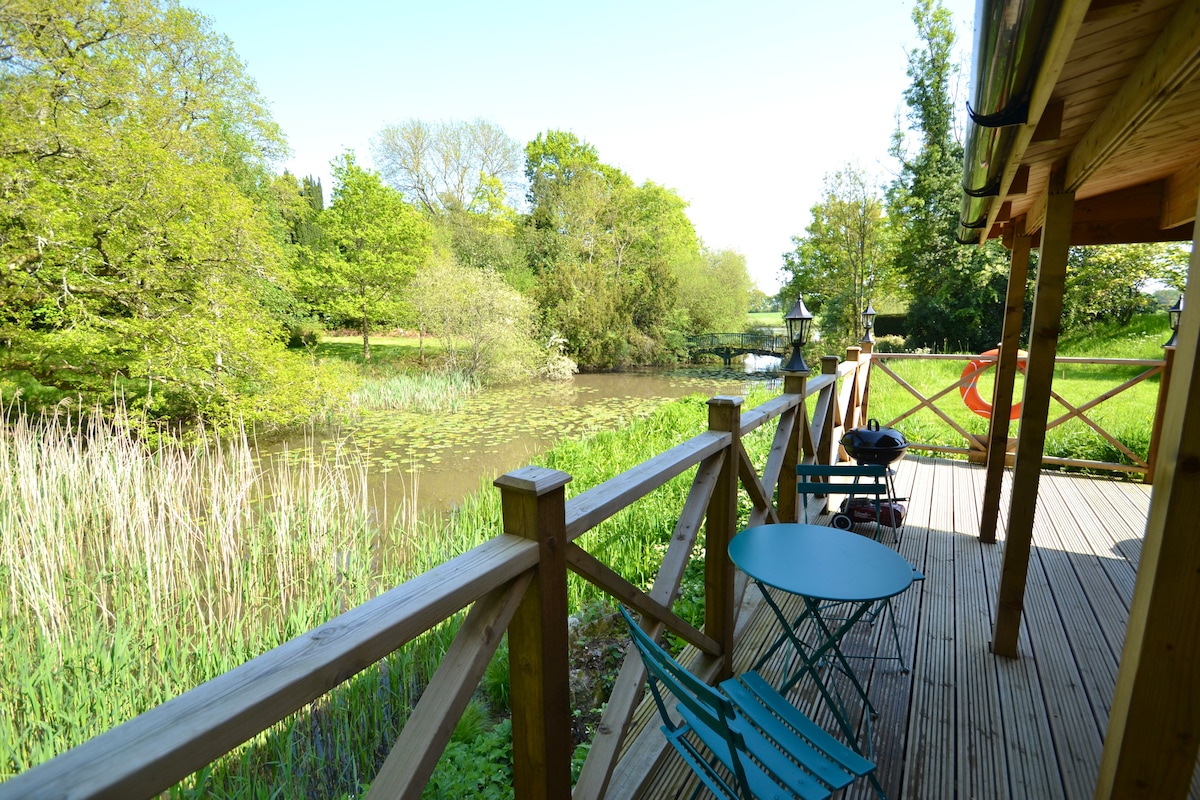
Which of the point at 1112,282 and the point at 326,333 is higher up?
the point at 1112,282

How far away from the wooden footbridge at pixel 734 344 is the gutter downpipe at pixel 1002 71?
21873 mm

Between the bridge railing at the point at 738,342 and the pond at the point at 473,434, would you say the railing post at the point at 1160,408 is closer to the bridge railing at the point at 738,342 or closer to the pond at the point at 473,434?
the pond at the point at 473,434

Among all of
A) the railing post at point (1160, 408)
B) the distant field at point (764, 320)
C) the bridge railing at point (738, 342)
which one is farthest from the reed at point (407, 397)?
the distant field at point (764, 320)

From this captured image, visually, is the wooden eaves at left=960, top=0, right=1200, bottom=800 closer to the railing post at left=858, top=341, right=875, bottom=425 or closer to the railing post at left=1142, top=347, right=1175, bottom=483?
the railing post at left=1142, top=347, right=1175, bottom=483

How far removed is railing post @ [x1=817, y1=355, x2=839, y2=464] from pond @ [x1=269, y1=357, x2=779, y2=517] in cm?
320

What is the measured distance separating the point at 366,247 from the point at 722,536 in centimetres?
1835

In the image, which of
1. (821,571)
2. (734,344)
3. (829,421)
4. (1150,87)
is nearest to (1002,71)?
(1150,87)

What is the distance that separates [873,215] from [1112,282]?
766 centimetres

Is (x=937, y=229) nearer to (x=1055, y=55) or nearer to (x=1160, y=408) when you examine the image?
(x=1160, y=408)

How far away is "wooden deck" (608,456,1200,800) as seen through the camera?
1836 millimetres

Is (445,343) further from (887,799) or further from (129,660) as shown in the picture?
(887,799)

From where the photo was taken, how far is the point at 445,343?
54.7 feet

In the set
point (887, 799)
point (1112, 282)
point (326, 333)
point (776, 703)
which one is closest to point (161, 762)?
point (776, 703)

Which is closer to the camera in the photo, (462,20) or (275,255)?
(275,255)
